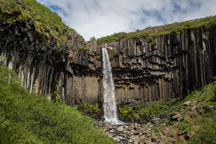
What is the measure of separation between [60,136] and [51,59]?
1318cm

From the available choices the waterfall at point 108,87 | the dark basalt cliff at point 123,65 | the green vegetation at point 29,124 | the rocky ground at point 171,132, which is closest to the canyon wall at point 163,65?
the dark basalt cliff at point 123,65

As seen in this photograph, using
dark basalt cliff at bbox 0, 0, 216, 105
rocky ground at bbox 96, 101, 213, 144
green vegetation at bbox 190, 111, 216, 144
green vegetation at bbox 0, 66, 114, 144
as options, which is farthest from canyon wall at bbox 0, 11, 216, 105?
green vegetation at bbox 190, 111, 216, 144

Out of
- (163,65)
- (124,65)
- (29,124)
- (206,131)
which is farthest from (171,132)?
(124,65)

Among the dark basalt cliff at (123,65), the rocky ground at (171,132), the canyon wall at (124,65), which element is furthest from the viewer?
the canyon wall at (124,65)

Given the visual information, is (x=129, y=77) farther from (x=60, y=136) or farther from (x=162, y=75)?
(x=60, y=136)

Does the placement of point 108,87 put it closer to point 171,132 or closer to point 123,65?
point 123,65

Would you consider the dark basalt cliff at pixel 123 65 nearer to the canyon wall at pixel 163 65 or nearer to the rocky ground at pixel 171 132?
the canyon wall at pixel 163 65

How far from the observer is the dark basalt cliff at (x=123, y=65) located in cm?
1748

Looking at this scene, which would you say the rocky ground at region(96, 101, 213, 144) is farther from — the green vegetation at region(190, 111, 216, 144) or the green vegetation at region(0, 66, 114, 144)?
the green vegetation at region(0, 66, 114, 144)

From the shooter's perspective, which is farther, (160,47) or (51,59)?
(160,47)

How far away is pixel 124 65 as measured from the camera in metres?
31.6

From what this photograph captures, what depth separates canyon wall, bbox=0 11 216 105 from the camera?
59.1 ft

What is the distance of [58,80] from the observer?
25.4 m

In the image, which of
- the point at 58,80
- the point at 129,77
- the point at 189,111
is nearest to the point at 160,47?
the point at 129,77
